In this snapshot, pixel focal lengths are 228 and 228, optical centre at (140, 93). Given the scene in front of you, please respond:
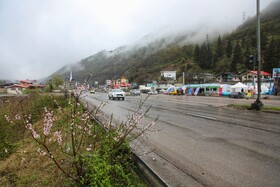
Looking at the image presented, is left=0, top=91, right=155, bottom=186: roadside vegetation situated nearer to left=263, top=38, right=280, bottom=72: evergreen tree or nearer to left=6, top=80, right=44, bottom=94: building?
left=6, top=80, right=44, bottom=94: building

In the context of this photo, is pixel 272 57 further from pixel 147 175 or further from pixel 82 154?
pixel 82 154

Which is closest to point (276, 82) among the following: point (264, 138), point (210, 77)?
point (264, 138)

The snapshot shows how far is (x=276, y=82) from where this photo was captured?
149 ft

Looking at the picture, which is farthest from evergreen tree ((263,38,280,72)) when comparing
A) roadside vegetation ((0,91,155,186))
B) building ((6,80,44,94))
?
roadside vegetation ((0,91,155,186))

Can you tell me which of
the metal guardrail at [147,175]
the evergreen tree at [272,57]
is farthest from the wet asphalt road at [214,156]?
the evergreen tree at [272,57]

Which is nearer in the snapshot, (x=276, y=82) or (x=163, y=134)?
(x=163, y=134)

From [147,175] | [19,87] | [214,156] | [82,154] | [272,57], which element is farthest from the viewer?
[19,87]

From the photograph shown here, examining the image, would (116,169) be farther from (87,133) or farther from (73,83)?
(73,83)

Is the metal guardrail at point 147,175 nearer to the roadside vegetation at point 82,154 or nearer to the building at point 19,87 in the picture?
the roadside vegetation at point 82,154

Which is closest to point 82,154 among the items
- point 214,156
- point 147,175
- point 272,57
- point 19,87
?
point 147,175

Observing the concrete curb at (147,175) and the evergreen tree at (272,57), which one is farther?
the evergreen tree at (272,57)

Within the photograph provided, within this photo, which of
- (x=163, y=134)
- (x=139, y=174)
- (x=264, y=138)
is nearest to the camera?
(x=139, y=174)

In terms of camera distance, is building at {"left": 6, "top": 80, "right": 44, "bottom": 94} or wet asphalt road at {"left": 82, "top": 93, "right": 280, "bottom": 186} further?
building at {"left": 6, "top": 80, "right": 44, "bottom": 94}

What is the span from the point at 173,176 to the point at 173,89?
63.9 meters
